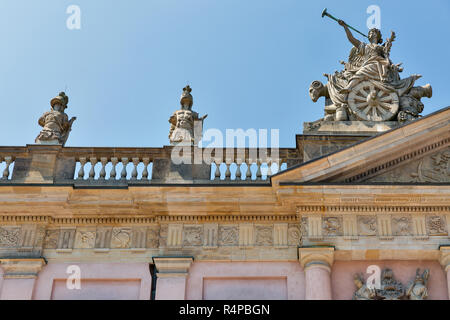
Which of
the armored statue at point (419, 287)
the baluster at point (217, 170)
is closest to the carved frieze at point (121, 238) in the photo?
the baluster at point (217, 170)

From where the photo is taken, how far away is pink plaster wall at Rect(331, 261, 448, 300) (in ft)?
48.2

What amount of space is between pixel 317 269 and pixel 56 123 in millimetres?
6384

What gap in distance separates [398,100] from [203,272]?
5.71m

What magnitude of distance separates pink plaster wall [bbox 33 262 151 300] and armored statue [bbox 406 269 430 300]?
4822 millimetres

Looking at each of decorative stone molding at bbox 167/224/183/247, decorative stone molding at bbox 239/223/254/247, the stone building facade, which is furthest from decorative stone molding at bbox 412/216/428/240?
decorative stone molding at bbox 167/224/183/247

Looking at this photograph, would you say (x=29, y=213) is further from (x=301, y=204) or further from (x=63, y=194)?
(x=301, y=204)

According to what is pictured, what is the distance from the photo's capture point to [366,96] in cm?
1730

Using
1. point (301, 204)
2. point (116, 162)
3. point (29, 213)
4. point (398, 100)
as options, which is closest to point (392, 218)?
point (301, 204)

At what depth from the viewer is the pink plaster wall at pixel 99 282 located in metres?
15.1

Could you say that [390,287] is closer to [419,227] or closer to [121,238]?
[419,227]

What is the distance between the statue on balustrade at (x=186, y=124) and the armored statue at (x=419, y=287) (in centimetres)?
518

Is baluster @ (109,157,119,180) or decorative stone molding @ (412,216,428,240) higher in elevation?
baluster @ (109,157,119,180)

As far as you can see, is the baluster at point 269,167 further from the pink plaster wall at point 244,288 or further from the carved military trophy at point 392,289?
the carved military trophy at point 392,289

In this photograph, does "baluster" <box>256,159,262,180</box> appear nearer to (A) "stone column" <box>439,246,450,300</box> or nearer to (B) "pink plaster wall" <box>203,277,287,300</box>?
(B) "pink plaster wall" <box>203,277,287,300</box>
